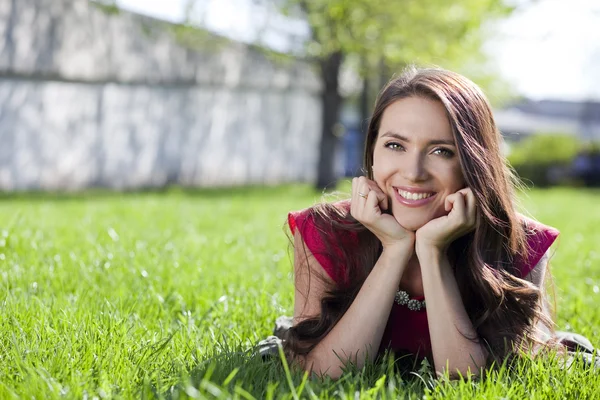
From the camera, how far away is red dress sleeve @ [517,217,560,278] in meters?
3.15

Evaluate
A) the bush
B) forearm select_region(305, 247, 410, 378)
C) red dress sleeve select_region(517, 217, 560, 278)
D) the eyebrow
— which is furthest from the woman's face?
the bush

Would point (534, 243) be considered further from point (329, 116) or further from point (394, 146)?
point (329, 116)

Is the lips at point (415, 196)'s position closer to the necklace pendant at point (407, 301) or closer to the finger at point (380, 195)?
the finger at point (380, 195)

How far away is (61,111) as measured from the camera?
1408 cm

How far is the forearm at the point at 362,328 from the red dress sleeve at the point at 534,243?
2.03ft

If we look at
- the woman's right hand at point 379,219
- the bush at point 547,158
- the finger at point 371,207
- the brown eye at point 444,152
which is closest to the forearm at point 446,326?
the woman's right hand at point 379,219

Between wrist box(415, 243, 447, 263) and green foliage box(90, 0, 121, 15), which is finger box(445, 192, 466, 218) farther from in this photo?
green foliage box(90, 0, 121, 15)

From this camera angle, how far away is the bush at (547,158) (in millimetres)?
23531

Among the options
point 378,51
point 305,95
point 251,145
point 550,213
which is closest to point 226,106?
point 251,145

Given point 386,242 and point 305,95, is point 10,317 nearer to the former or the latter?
point 386,242

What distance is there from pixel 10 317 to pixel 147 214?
563 cm

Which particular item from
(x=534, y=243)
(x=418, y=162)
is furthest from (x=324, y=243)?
(x=534, y=243)

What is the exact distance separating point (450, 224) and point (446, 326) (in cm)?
37

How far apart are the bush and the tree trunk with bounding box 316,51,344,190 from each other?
8308mm
